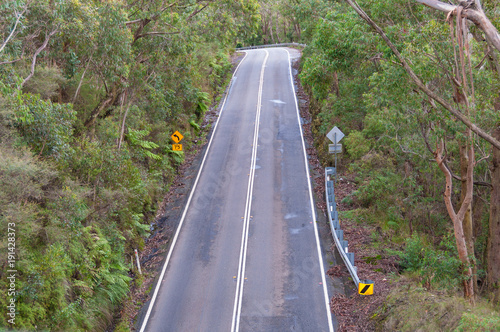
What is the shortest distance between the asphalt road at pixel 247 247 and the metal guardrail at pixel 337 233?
34.9 inches

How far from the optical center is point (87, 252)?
1338 centimetres

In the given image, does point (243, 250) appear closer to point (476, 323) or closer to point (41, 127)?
point (41, 127)

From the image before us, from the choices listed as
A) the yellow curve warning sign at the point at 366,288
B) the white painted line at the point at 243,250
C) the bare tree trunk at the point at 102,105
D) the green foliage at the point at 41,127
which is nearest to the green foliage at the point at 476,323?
the yellow curve warning sign at the point at 366,288

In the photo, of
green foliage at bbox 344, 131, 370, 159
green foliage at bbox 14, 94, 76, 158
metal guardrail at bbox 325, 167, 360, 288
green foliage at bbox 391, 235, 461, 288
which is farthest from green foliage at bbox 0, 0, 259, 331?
green foliage at bbox 391, 235, 461, 288

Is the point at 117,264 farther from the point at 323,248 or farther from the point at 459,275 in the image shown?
the point at 459,275

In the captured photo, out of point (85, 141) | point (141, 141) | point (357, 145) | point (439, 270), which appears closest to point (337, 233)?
point (439, 270)

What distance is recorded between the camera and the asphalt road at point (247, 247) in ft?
43.5

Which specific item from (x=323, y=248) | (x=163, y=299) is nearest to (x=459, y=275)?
(x=323, y=248)

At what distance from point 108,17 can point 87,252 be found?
8364 millimetres

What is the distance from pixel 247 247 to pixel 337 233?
11.7ft

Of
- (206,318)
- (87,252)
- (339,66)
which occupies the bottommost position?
(206,318)

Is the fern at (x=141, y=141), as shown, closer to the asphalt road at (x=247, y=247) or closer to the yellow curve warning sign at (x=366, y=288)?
the asphalt road at (x=247, y=247)

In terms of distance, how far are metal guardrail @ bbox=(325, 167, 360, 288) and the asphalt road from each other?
0.89 m

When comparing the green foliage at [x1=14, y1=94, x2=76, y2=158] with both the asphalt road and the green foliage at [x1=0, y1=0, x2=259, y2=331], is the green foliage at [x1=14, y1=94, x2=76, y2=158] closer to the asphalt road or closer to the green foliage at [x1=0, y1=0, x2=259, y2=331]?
the green foliage at [x1=0, y1=0, x2=259, y2=331]
